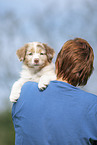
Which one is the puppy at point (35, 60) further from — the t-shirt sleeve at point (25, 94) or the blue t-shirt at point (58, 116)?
the blue t-shirt at point (58, 116)

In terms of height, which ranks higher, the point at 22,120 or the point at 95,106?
the point at 95,106

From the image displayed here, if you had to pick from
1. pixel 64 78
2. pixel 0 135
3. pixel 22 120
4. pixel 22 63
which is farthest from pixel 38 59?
pixel 0 135

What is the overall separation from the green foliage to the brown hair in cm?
2258

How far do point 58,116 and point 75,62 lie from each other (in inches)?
27.0

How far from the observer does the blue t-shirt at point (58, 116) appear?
7.97ft

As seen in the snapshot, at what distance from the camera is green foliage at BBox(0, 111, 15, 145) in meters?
25.0

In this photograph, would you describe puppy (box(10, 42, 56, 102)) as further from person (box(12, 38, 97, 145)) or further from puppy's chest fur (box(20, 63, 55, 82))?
person (box(12, 38, 97, 145))

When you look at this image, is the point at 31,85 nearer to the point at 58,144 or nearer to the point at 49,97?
the point at 49,97

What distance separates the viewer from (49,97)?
8.32 ft

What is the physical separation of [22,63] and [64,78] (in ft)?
6.94

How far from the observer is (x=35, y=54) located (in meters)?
4.57

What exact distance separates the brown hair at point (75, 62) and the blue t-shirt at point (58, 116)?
0.76 ft

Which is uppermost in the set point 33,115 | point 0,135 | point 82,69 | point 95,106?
point 82,69

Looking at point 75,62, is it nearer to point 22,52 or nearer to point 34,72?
point 34,72
